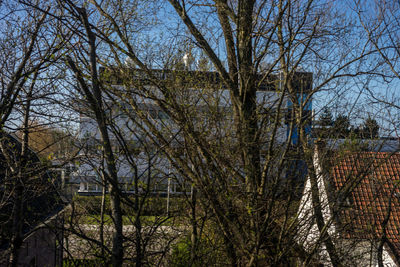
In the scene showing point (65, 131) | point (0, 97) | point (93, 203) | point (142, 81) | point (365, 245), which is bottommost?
point (365, 245)

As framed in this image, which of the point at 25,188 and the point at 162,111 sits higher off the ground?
the point at 162,111

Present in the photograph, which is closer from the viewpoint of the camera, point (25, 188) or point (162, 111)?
point (25, 188)

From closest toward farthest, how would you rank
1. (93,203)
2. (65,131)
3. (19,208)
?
(19,208) → (65,131) → (93,203)

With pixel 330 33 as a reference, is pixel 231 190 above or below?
below

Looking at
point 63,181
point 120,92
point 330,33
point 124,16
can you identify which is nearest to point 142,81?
point 120,92

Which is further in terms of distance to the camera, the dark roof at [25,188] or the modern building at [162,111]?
the modern building at [162,111]

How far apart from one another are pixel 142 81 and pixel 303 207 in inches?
133

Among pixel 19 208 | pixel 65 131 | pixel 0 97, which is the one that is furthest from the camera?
pixel 65 131

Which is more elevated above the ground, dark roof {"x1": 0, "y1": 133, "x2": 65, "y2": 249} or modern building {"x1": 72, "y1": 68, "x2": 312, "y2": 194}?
modern building {"x1": 72, "y1": 68, "x2": 312, "y2": 194}

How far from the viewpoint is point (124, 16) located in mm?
6863

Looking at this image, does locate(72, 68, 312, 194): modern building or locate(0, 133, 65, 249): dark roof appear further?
locate(72, 68, 312, 194): modern building

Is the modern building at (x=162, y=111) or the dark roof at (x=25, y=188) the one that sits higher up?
the modern building at (x=162, y=111)

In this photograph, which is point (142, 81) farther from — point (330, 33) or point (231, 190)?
point (330, 33)

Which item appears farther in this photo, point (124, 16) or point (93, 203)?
point (93, 203)
